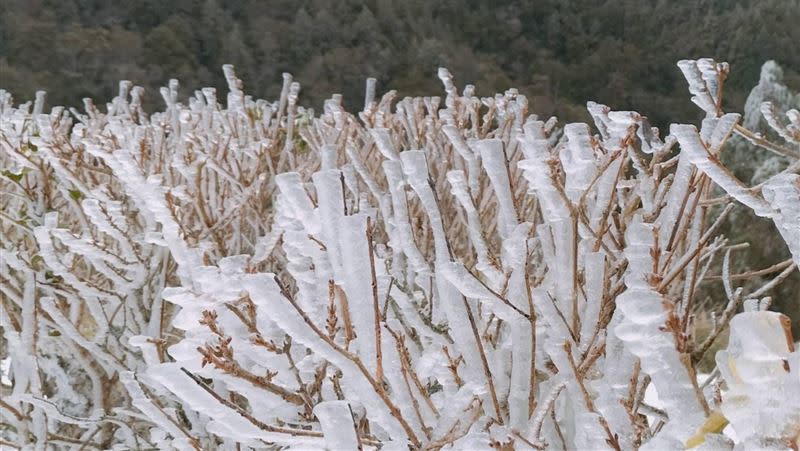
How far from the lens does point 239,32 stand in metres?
18.8

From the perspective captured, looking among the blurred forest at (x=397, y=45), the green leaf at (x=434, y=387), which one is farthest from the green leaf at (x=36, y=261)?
the blurred forest at (x=397, y=45)

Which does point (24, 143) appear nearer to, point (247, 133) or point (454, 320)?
point (247, 133)

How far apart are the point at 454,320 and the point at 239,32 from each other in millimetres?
18867

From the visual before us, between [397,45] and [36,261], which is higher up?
[36,261]

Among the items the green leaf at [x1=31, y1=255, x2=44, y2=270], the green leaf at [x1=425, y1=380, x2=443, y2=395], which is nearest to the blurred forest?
the green leaf at [x1=31, y1=255, x2=44, y2=270]

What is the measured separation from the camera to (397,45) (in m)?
19.1

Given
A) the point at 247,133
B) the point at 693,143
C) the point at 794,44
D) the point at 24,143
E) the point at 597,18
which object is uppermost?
the point at 693,143

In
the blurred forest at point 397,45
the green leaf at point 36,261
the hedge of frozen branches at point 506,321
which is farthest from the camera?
the blurred forest at point 397,45

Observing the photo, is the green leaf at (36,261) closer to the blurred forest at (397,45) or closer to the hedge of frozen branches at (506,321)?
the hedge of frozen branches at (506,321)

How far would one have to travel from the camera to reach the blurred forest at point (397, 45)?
58.4 ft

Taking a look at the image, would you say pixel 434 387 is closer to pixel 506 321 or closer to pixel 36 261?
pixel 506 321

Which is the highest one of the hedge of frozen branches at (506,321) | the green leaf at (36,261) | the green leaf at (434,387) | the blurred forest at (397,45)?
the hedge of frozen branches at (506,321)

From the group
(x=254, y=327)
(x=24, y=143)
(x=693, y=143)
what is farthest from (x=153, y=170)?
(x=693, y=143)

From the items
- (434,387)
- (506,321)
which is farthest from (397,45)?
(506,321)
